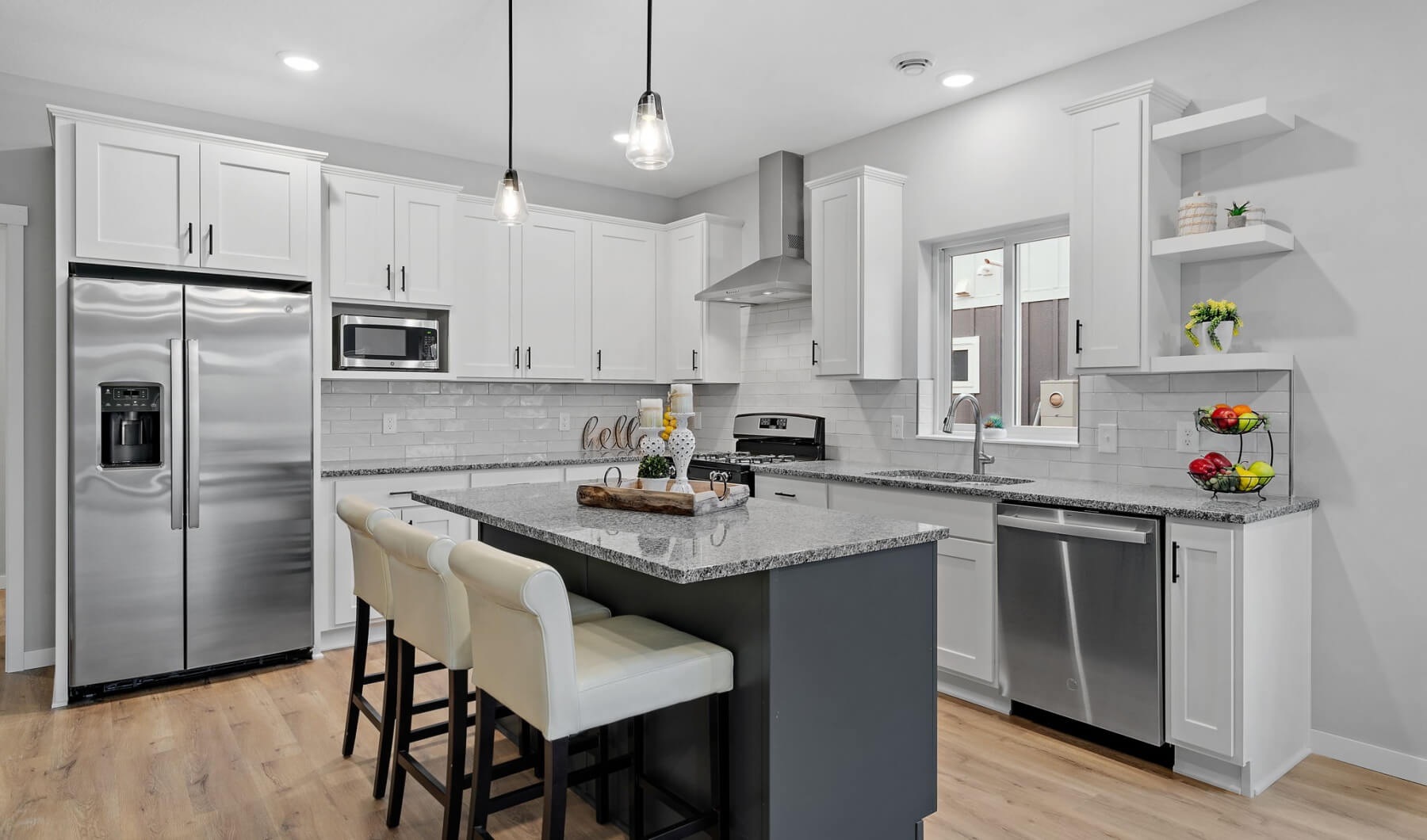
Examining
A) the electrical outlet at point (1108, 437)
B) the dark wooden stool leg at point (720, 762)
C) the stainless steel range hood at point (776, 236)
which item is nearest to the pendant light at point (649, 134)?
the dark wooden stool leg at point (720, 762)

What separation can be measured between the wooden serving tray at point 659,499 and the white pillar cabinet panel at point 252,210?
229 cm

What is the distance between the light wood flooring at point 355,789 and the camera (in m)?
2.47

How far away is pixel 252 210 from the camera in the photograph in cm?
392

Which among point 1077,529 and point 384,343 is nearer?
point 1077,529

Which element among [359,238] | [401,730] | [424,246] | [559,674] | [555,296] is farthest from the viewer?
[555,296]

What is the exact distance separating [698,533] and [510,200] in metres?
1.50

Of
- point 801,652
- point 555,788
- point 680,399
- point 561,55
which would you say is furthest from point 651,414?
point 561,55

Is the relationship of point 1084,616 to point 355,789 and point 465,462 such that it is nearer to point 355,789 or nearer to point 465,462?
point 355,789

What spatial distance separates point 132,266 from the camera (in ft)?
12.1

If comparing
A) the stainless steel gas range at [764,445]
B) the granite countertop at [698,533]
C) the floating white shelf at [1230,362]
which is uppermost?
the floating white shelf at [1230,362]

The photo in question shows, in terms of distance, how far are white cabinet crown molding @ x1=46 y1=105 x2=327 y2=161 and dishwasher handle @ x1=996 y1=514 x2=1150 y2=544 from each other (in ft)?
11.5

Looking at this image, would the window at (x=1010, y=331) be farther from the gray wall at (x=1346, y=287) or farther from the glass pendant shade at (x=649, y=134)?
the glass pendant shade at (x=649, y=134)

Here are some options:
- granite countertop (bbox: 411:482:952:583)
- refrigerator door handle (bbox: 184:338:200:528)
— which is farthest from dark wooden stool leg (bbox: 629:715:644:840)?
refrigerator door handle (bbox: 184:338:200:528)

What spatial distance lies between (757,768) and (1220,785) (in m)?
1.77
